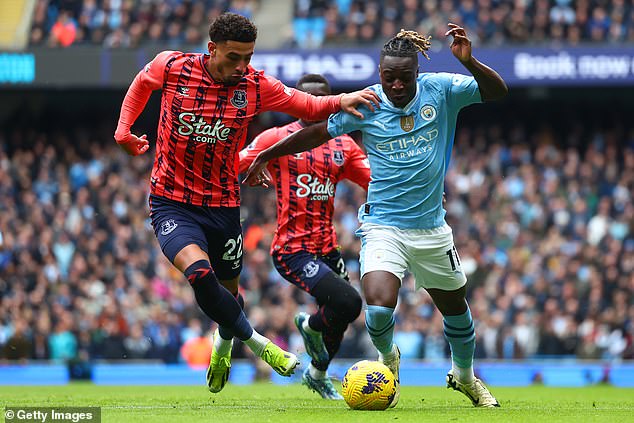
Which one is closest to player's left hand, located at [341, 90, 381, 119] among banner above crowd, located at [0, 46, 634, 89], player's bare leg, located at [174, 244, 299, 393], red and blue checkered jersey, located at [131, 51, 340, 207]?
red and blue checkered jersey, located at [131, 51, 340, 207]

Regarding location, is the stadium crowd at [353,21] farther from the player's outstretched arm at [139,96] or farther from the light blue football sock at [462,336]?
the player's outstretched arm at [139,96]

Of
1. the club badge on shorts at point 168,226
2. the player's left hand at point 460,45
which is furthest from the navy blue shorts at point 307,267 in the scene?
the player's left hand at point 460,45

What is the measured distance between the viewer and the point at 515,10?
78.8 ft

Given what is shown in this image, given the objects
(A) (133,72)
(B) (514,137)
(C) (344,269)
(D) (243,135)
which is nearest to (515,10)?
(B) (514,137)

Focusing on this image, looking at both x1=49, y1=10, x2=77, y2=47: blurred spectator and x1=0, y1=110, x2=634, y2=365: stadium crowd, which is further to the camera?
x1=49, y1=10, x2=77, y2=47: blurred spectator

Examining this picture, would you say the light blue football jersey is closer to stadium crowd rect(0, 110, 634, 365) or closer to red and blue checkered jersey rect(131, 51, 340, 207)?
red and blue checkered jersey rect(131, 51, 340, 207)

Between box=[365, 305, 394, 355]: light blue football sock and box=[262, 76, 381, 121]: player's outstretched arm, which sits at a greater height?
box=[262, 76, 381, 121]: player's outstretched arm

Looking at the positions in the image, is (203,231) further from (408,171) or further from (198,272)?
(408,171)

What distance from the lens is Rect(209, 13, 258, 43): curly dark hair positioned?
8516 millimetres

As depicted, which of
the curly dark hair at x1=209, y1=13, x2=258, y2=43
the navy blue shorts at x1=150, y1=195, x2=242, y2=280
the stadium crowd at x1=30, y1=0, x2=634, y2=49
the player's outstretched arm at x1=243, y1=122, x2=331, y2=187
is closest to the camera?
the curly dark hair at x1=209, y1=13, x2=258, y2=43

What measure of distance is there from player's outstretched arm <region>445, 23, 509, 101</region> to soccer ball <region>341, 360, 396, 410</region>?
221cm

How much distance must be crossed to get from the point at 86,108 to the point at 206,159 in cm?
1901

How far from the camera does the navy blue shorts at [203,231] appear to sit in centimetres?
868

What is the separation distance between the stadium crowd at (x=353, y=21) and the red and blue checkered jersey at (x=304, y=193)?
519 inches
